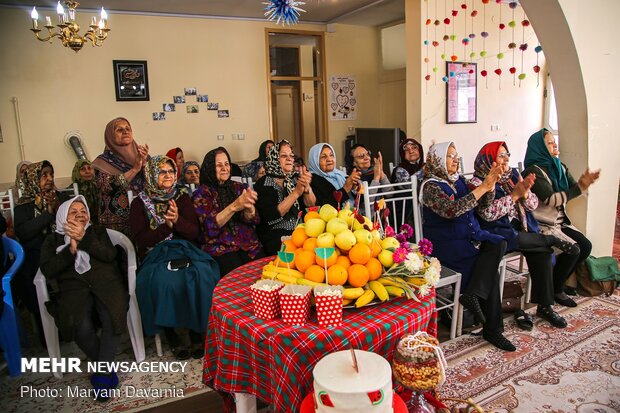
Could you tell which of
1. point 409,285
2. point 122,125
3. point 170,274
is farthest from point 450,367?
point 122,125

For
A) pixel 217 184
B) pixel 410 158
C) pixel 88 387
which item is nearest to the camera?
pixel 88 387

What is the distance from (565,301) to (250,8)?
4653mm

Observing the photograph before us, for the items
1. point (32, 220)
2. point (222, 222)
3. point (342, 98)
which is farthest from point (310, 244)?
point (342, 98)

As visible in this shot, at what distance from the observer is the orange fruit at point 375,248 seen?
5.45 feet

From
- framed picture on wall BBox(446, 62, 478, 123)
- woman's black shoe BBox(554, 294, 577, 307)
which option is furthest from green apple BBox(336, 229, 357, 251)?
framed picture on wall BBox(446, 62, 478, 123)

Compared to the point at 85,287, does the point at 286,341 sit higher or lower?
higher

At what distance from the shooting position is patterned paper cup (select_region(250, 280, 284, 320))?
150cm

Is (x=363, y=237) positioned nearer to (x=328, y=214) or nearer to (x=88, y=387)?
(x=328, y=214)

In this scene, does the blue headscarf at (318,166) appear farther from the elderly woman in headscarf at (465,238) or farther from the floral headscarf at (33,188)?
the floral headscarf at (33,188)

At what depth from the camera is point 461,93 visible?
17.7ft

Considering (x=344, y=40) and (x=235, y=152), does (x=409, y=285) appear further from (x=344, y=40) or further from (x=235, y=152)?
(x=344, y=40)

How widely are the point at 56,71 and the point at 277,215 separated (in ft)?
12.8

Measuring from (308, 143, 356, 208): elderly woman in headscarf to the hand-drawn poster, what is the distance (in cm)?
363

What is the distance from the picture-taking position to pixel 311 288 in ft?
5.06
